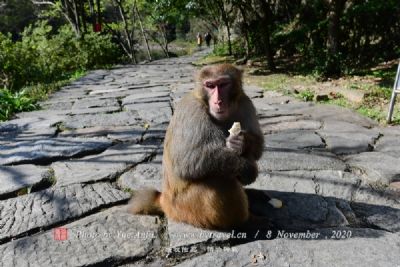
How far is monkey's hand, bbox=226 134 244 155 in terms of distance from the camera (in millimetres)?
2873

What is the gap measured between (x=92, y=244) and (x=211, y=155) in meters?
1.02

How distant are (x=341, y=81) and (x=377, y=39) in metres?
3.29

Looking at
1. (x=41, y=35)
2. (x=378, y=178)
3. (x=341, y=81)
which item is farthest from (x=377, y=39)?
(x=41, y=35)

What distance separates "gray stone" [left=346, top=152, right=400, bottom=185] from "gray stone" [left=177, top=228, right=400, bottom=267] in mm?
1118

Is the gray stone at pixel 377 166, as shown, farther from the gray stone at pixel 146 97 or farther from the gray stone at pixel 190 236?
the gray stone at pixel 146 97

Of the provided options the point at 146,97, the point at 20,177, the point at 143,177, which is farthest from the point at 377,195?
the point at 146,97

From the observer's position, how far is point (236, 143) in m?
2.88

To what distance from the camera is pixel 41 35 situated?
18438mm

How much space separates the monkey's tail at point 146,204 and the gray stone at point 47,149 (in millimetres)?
1780

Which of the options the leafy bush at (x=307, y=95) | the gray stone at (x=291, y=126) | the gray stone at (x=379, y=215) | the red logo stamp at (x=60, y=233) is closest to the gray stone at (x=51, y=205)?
the red logo stamp at (x=60, y=233)

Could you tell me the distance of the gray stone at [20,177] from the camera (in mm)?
3853

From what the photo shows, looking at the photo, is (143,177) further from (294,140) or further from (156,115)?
(156,115)

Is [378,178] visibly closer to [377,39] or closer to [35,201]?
[35,201]

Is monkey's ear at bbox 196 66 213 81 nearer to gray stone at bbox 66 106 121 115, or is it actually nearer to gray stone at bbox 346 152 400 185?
gray stone at bbox 346 152 400 185
